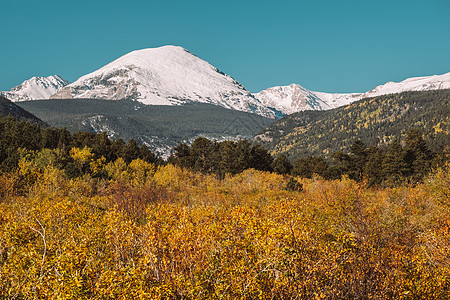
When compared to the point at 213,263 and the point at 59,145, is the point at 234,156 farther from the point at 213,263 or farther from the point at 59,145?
the point at 213,263

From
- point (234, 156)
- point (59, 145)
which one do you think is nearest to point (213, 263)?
point (234, 156)

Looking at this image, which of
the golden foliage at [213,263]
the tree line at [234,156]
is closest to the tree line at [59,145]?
the tree line at [234,156]

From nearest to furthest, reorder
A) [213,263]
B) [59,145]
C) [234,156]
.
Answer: [213,263], [59,145], [234,156]

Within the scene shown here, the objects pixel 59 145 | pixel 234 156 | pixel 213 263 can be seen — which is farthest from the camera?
pixel 234 156

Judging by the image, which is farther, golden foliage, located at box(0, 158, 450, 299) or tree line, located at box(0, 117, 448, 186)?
tree line, located at box(0, 117, 448, 186)

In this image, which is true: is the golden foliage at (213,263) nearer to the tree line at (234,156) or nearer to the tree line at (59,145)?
the tree line at (59,145)

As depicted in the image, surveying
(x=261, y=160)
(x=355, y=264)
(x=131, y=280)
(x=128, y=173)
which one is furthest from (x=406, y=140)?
(x=131, y=280)

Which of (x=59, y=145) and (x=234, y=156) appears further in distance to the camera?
(x=234, y=156)

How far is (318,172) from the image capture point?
107 meters

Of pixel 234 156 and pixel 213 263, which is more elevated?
pixel 234 156

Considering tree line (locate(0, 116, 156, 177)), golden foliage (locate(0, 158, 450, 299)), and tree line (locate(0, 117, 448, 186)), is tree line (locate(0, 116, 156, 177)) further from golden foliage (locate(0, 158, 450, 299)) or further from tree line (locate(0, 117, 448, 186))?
golden foliage (locate(0, 158, 450, 299))

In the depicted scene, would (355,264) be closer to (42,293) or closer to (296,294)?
(296,294)

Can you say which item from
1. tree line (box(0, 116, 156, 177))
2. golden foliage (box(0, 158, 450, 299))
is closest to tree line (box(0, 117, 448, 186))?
tree line (box(0, 116, 156, 177))

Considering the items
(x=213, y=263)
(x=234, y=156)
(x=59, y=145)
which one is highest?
(x=59, y=145)
